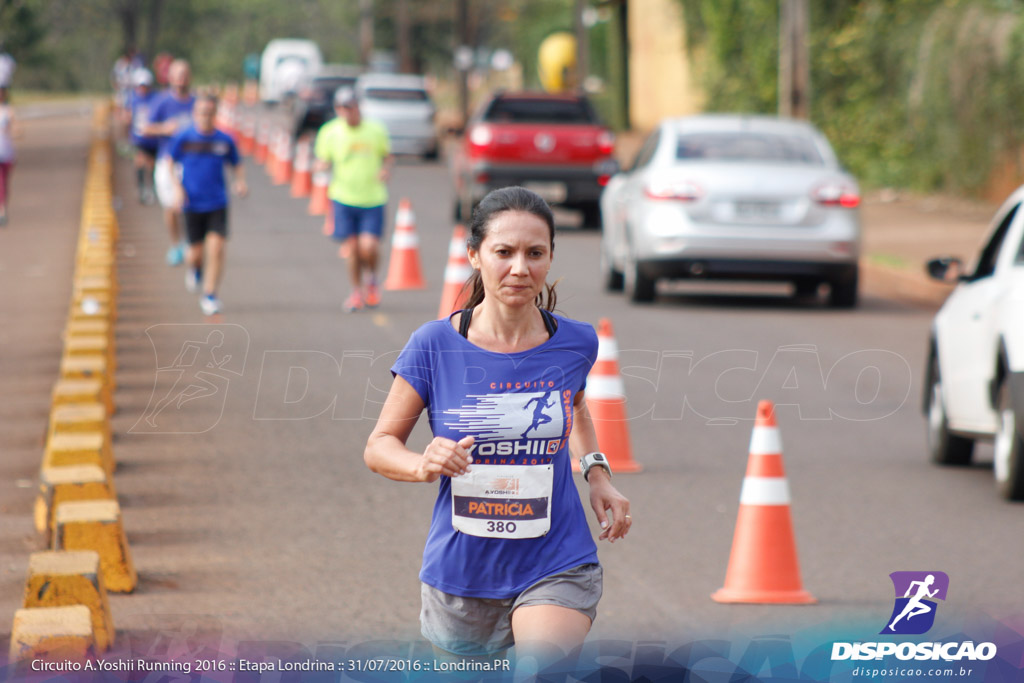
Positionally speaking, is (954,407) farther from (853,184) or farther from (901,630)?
(853,184)

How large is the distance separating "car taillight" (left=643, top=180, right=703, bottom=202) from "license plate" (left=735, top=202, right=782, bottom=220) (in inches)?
15.0

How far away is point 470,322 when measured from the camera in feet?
12.6

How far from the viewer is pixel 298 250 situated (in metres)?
21.4

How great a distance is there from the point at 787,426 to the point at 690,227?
4.82 m

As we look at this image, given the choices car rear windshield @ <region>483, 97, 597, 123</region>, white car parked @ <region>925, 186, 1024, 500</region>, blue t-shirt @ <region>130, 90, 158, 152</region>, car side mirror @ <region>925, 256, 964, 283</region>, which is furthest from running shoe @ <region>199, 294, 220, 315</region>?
car rear windshield @ <region>483, 97, 597, 123</region>

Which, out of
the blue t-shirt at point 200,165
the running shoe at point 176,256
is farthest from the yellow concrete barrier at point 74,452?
the running shoe at point 176,256

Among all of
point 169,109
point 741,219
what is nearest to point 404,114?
point 169,109

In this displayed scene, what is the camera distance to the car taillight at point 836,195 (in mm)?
15203

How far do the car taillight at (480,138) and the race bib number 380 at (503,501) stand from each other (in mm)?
19527

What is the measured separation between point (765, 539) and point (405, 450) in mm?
3222

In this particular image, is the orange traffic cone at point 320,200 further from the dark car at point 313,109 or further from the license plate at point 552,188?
the dark car at point 313,109

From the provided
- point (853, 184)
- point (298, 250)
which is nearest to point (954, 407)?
point (853, 184)

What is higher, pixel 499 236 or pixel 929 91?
pixel 499 236

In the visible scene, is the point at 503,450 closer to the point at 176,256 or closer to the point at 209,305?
the point at 209,305
